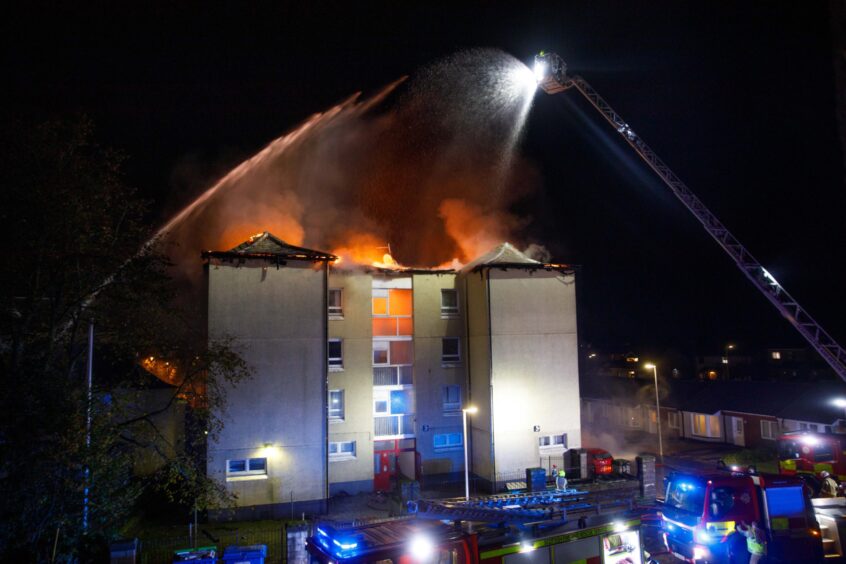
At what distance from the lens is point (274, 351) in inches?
911

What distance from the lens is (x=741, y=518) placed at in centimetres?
1430

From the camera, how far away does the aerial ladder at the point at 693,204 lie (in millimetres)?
28172

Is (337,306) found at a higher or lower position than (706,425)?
higher

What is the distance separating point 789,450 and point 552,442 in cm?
1012

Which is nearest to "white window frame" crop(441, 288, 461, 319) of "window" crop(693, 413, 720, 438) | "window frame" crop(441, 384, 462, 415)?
"window frame" crop(441, 384, 462, 415)

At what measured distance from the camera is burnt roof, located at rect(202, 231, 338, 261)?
22.8m

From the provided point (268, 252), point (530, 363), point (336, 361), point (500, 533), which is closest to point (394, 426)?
point (336, 361)

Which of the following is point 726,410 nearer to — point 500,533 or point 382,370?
point 382,370

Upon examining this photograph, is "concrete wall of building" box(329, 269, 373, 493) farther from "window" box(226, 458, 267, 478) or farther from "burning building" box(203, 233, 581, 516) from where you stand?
"window" box(226, 458, 267, 478)

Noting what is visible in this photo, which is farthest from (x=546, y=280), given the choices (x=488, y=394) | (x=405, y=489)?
(x=405, y=489)

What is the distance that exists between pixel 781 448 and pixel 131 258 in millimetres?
27548

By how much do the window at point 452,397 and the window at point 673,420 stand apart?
814 inches

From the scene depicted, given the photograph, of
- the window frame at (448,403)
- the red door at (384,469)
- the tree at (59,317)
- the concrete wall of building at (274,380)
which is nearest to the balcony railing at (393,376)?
the window frame at (448,403)

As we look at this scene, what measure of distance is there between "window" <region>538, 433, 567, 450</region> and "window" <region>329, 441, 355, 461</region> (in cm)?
881
